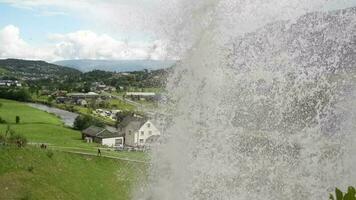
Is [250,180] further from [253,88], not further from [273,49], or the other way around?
[273,49]

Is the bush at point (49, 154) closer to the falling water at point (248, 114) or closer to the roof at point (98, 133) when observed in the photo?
the falling water at point (248, 114)

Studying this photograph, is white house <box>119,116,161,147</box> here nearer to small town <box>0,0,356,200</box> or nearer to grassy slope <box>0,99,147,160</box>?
grassy slope <box>0,99,147,160</box>

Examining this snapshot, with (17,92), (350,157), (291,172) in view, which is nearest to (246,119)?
(291,172)

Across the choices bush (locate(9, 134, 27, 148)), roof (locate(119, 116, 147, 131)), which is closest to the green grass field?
bush (locate(9, 134, 27, 148))

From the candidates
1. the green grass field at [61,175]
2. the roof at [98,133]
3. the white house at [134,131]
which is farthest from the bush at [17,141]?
the roof at [98,133]

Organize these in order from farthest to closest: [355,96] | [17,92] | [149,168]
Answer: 1. [17,92]
2. [355,96]
3. [149,168]

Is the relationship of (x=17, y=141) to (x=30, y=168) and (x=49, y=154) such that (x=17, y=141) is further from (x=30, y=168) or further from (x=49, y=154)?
(x=30, y=168)
